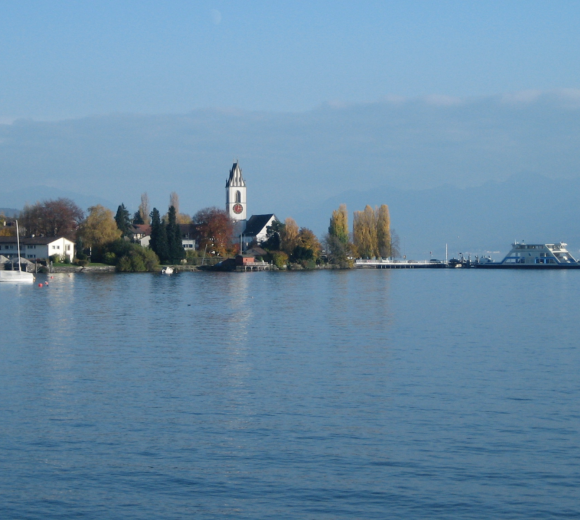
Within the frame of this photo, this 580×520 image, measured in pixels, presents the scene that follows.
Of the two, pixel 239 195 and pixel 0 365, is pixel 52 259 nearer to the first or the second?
pixel 239 195

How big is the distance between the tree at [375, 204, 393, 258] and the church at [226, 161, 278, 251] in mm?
19176

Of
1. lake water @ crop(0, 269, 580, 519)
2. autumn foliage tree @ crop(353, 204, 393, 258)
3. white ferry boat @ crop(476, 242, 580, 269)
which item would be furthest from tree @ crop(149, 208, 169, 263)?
lake water @ crop(0, 269, 580, 519)

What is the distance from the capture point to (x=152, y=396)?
18.3 meters

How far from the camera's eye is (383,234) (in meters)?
136

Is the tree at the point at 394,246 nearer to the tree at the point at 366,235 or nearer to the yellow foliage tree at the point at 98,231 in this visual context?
the tree at the point at 366,235

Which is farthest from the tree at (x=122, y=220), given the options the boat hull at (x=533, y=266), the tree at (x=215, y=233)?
the boat hull at (x=533, y=266)

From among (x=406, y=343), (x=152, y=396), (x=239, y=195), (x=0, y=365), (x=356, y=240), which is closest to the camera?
(x=152, y=396)

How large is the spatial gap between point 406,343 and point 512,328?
7805 mm

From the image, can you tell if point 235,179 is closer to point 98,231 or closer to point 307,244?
point 307,244

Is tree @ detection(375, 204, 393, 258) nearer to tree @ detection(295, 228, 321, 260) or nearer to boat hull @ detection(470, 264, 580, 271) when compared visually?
boat hull @ detection(470, 264, 580, 271)

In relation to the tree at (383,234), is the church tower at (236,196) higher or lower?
higher

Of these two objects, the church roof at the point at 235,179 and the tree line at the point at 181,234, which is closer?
the tree line at the point at 181,234

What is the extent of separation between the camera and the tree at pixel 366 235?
135 meters

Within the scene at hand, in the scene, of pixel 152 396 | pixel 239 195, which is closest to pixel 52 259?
pixel 239 195
